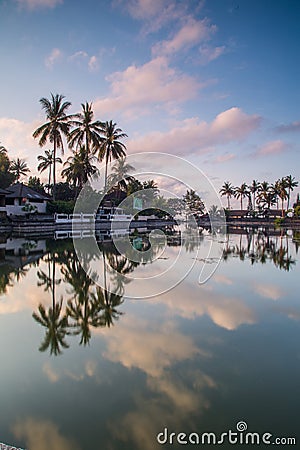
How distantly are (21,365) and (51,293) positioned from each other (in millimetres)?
3205

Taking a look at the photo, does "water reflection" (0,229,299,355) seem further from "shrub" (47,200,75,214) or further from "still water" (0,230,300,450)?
"shrub" (47,200,75,214)

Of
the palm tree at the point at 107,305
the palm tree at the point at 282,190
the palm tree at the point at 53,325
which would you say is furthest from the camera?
the palm tree at the point at 282,190

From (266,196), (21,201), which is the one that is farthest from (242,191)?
(21,201)

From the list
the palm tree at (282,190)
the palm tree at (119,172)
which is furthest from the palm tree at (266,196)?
the palm tree at (119,172)

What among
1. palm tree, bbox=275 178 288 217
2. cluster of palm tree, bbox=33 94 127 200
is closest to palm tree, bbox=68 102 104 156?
cluster of palm tree, bbox=33 94 127 200

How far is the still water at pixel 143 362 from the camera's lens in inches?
105

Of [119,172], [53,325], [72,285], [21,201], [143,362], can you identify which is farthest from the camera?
[119,172]

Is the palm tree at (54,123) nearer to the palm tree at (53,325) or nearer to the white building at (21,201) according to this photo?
the white building at (21,201)

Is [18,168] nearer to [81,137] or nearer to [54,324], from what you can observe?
[81,137]

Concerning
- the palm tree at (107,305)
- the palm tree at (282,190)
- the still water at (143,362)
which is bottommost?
the still water at (143,362)

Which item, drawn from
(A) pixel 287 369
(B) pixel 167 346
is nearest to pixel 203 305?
(B) pixel 167 346

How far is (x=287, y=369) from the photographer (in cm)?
365

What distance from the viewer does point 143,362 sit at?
3822mm

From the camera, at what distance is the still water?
8.72 ft
